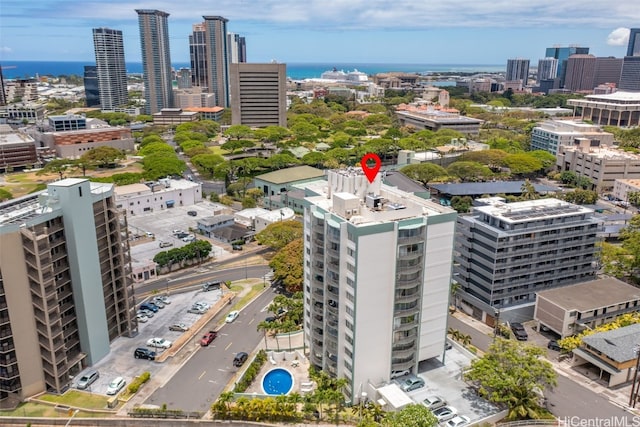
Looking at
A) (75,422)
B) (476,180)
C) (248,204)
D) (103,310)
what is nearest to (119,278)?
(103,310)

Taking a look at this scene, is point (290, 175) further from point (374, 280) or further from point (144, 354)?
point (374, 280)

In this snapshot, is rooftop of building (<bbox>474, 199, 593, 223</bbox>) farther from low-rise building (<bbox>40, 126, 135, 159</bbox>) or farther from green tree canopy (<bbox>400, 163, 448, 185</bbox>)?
low-rise building (<bbox>40, 126, 135, 159</bbox>)

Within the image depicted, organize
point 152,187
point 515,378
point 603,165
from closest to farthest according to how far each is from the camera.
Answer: point 515,378 < point 152,187 < point 603,165

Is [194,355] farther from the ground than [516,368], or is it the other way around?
[516,368]

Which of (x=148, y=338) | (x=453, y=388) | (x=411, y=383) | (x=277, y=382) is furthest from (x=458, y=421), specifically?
(x=148, y=338)

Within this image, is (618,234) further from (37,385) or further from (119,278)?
(37,385)

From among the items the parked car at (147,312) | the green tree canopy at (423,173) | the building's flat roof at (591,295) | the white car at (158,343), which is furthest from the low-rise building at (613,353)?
the green tree canopy at (423,173)
